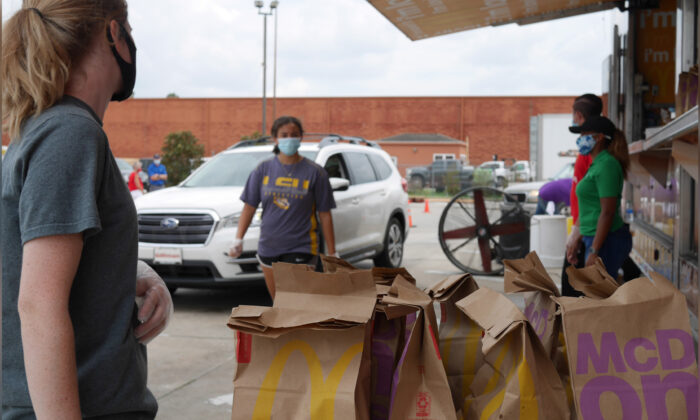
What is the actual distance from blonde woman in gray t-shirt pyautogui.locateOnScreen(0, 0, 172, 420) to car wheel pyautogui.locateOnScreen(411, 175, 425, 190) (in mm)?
36223

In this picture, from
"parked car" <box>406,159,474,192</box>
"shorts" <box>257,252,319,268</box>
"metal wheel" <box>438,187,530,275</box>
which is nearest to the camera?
"shorts" <box>257,252,319,268</box>

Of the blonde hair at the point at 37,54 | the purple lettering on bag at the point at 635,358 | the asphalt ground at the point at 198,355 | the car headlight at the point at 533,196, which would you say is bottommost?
the asphalt ground at the point at 198,355

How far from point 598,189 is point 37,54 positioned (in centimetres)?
368

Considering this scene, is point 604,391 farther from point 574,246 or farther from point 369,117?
point 369,117

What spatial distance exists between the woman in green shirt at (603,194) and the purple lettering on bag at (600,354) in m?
2.71

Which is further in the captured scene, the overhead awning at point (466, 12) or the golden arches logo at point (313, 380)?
the overhead awning at point (466, 12)

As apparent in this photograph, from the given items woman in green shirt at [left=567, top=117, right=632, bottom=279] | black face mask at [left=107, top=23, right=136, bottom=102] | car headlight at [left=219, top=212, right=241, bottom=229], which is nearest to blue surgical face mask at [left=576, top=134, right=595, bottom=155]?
woman in green shirt at [left=567, top=117, right=632, bottom=279]

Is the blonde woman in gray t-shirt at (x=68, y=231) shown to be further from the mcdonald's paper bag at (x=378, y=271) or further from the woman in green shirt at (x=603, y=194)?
the woman in green shirt at (x=603, y=194)

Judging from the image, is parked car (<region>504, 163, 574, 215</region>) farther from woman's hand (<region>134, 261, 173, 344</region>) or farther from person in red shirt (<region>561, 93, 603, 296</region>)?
woman's hand (<region>134, 261, 173, 344</region>)

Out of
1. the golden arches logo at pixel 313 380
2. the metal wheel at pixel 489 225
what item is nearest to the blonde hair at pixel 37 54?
the golden arches logo at pixel 313 380

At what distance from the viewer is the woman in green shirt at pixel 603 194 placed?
165 inches

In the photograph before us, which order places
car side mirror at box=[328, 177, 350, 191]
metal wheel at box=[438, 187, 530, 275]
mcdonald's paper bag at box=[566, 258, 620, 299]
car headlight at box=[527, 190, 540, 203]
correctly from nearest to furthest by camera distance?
mcdonald's paper bag at box=[566, 258, 620, 299], car side mirror at box=[328, 177, 350, 191], metal wheel at box=[438, 187, 530, 275], car headlight at box=[527, 190, 540, 203]

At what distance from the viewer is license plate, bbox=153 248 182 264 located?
6.77 m

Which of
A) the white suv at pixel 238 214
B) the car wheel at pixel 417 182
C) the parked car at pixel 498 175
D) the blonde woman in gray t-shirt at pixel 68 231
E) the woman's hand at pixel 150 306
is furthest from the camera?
the car wheel at pixel 417 182
